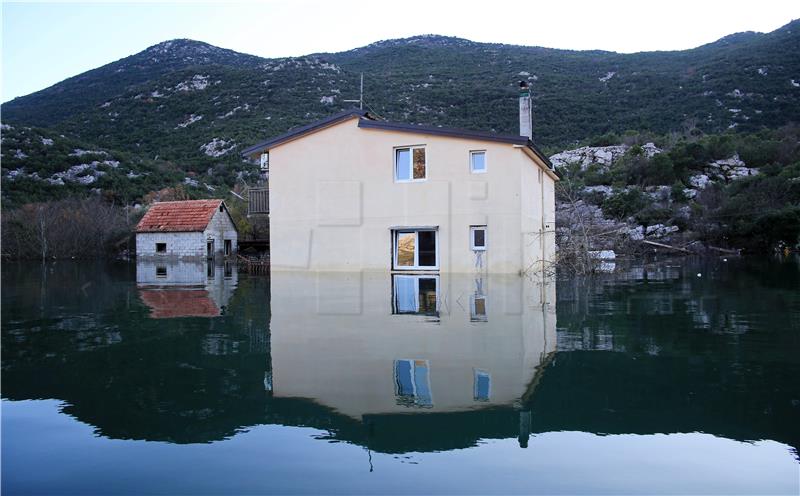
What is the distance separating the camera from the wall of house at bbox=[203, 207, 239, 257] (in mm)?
31609

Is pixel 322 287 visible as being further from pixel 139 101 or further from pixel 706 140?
pixel 139 101

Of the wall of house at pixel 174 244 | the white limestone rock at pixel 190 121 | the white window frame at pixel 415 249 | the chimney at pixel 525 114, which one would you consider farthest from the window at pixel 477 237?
the white limestone rock at pixel 190 121

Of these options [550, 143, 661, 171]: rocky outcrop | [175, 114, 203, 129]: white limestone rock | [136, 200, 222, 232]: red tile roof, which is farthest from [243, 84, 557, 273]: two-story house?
[175, 114, 203, 129]: white limestone rock

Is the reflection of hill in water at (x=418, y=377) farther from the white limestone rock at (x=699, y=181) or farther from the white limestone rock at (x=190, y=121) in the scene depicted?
the white limestone rock at (x=190, y=121)

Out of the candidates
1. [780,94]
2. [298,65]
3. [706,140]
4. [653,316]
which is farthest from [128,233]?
[780,94]

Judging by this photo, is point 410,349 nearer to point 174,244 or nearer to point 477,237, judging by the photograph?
point 477,237

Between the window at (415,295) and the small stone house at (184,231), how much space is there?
16.7m

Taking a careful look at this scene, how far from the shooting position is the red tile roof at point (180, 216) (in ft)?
102

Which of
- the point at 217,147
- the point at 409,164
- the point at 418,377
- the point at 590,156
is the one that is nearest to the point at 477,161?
the point at 409,164

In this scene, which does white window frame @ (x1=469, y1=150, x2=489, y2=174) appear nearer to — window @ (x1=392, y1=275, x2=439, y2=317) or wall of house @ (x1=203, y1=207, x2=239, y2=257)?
window @ (x1=392, y1=275, x2=439, y2=317)

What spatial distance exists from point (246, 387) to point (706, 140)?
139 ft

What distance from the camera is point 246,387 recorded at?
17.4 ft

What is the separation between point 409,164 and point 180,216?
55.8 feet

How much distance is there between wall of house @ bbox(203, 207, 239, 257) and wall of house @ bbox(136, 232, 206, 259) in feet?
1.51
